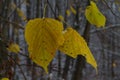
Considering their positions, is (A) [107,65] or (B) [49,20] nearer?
(B) [49,20]

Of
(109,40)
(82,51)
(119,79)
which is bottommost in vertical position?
→ (119,79)

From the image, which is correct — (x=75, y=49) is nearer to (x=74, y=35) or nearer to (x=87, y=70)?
(x=74, y=35)

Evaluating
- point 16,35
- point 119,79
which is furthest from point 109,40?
point 16,35

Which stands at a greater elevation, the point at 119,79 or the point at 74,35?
Result: the point at 74,35

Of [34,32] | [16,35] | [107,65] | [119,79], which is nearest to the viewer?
[34,32]

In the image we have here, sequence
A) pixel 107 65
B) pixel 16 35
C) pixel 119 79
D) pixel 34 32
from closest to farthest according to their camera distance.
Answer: pixel 34 32
pixel 16 35
pixel 119 79
pixel 107 65

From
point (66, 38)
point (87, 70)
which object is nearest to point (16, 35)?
point (87, 70)
